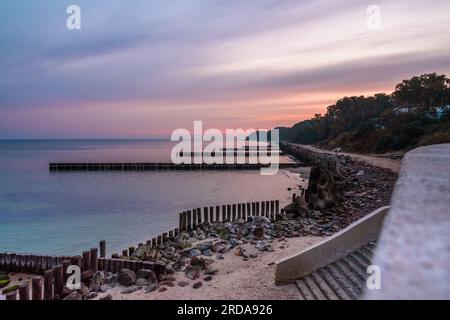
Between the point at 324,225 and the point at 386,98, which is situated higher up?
the point at 386,98

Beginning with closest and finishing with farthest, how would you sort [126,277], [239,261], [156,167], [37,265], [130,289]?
[130,289]
[126,277]
[239,261]
[37,265]
[156,167]

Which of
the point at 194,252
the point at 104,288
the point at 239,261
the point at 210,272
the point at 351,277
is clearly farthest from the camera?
the point at 194,252

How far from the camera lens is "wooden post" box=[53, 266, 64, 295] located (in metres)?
9.34

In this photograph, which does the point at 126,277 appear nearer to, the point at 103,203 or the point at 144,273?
the point at 144,273

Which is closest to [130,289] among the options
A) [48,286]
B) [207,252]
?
[48,286]

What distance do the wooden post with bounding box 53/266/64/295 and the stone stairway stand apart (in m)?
6.13

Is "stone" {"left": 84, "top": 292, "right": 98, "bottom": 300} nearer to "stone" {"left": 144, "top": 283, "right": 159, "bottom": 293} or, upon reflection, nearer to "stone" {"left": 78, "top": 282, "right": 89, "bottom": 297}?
"stone" {"left": 78, "top": 282, "right": 89, "bottom": 297}

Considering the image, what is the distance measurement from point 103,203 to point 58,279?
21.5 meters

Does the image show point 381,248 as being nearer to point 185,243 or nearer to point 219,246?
point 219,246

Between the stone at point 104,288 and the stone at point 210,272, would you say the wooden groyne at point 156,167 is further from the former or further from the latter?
the stone at point 104,288

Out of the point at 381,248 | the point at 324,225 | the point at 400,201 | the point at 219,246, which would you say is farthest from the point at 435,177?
the point at 324,225

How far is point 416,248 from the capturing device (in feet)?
9.61

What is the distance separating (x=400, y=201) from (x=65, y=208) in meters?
28.3
